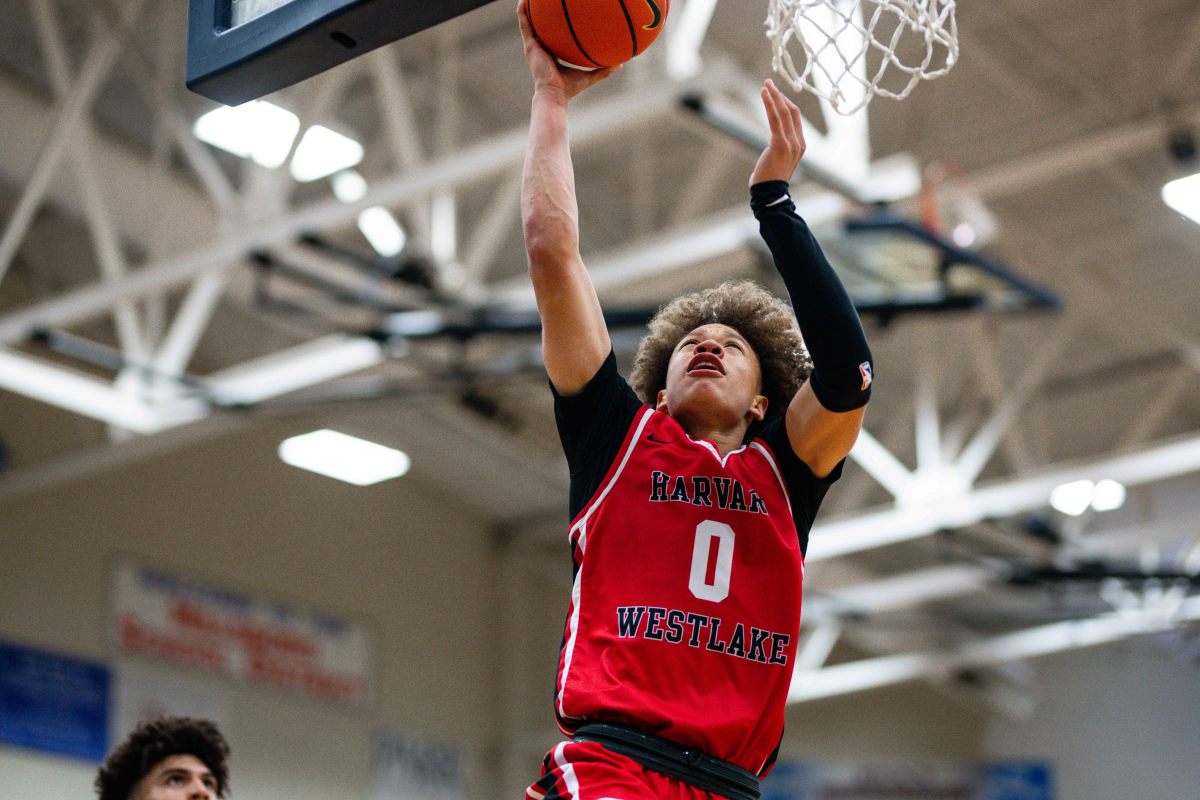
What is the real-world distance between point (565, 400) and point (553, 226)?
32 centimetres

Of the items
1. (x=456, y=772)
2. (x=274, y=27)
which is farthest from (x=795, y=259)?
(x=456, y=772)

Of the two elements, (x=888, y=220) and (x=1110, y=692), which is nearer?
(x=888, y=220)

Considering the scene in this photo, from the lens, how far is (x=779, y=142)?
3.00 metres

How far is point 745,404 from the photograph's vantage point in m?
3.06

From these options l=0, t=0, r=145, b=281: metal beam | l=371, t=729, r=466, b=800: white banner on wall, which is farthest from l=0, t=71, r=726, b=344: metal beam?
l=371, t=729, r=466, b=800: white banner on wall

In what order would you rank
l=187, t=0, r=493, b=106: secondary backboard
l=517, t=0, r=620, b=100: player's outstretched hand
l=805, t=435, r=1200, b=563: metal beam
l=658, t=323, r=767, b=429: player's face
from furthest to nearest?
l=805, t=435, r=1200, b=563: metal beam < l=187, t=0, r=493, b=106: secondary backboard < l=517, t=0, r=620, b=100: player's outstretched hand < l=658, t=323, r=767, b=429: player's face

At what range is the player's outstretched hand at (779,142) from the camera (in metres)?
2.94

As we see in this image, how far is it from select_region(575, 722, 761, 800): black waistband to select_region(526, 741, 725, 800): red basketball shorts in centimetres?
1

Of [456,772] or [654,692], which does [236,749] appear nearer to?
[456,772]

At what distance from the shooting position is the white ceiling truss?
953cm

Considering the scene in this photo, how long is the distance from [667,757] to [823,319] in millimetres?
794

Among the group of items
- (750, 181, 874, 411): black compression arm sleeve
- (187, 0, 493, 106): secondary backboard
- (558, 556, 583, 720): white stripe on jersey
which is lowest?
(558, 556, 583, 720): white stripe on jersey

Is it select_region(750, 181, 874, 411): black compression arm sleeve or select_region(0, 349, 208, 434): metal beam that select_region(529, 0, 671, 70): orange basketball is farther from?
select_region(0, 349, 208, 434): metal beam

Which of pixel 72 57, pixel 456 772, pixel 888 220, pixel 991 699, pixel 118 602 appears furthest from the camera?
pixel 991 699
